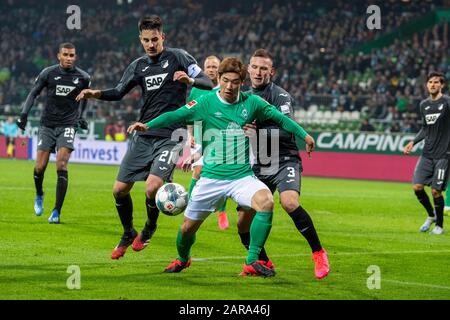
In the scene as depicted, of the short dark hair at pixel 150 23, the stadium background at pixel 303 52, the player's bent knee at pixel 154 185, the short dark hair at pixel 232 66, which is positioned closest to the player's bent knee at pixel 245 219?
the player's bent knee at pixel 154 185

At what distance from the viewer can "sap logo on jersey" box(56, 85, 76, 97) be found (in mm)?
15203

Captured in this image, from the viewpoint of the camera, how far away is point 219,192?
903cm

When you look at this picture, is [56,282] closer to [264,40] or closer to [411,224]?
[411,224]

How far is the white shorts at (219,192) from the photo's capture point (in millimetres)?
8945

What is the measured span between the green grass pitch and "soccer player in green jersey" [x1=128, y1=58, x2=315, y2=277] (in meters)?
0.69

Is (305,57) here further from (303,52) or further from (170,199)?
(170,199)

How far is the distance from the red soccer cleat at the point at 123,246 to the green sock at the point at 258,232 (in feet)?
6.38

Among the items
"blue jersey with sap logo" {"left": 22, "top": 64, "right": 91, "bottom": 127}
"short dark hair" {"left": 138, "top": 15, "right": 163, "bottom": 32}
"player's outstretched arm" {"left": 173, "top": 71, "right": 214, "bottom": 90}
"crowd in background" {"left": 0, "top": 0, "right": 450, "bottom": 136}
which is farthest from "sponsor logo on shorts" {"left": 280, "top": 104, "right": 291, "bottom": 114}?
"crowd in background" {"left": 0, "top": 0, "right": 450, "bottom": 136}

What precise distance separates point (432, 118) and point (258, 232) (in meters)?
7.06

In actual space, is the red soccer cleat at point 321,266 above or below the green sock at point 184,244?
below

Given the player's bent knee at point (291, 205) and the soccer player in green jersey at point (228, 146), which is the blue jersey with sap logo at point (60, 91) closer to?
the soccer player in green jersey at point (228, 146)

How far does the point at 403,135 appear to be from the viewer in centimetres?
3167

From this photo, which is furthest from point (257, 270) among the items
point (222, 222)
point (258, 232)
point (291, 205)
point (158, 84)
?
point (222, 222)
